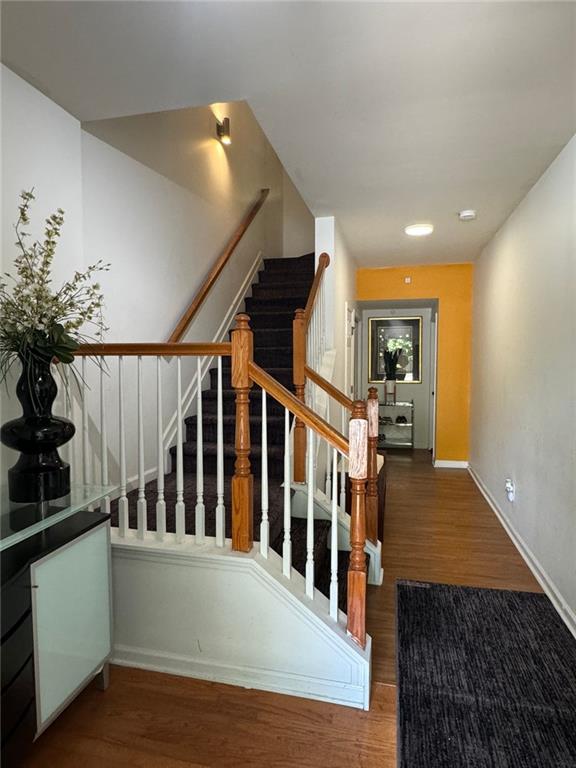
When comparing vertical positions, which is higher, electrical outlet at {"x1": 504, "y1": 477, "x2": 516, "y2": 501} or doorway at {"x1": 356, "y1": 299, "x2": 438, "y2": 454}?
doorway at {"x1": 356, "y1": 299, "x2": 438, "y2": 454}

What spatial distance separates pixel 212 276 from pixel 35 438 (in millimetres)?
2576

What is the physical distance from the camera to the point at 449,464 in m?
5.67

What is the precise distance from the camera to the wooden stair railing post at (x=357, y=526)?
5.84 ft

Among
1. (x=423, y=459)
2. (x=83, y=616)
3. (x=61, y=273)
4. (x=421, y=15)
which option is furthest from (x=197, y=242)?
(x=423, y=459)

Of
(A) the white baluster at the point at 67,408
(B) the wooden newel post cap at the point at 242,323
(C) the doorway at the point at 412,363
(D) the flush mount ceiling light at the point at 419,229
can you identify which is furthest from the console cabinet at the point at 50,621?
(C) the doorway at the point at 412,363

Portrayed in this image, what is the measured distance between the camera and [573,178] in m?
2.39

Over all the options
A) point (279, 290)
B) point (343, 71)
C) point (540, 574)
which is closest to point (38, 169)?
point (343, 71)

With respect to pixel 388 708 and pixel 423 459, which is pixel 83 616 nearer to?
pixel 388 708

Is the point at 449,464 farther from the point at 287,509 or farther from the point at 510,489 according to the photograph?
the point at 287,509

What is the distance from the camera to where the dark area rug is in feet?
5.27

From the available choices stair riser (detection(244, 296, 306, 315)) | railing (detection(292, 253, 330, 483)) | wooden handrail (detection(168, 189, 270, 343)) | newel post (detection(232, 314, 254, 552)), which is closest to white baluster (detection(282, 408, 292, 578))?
newel post (detection(232, 314, 254, 552))

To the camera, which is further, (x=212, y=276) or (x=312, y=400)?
(x=212, y=276)

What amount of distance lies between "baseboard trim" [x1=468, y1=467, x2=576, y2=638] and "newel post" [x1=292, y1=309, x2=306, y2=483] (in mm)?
1568

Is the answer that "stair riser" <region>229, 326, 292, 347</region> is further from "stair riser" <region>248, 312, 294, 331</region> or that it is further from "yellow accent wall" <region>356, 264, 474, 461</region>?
"yellow accent wall" <region>356, 264, 474, 461</region>
